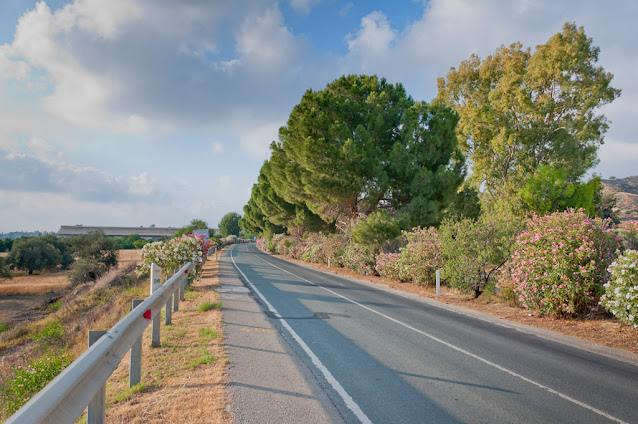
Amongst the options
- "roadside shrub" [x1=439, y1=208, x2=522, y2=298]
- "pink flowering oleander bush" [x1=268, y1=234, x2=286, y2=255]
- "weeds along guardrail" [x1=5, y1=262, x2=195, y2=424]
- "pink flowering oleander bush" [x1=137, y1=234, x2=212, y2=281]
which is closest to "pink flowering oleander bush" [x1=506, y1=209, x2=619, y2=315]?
"roadside shrub" [x1=439, y1=208, x2=522, y2=298]

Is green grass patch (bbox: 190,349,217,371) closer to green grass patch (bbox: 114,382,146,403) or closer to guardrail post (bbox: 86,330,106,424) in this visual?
green grass patch (bbox: 114,382,146,403)

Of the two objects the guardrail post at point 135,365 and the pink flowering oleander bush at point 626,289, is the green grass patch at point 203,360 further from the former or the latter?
the pink flowering oleander bush at point 626,289

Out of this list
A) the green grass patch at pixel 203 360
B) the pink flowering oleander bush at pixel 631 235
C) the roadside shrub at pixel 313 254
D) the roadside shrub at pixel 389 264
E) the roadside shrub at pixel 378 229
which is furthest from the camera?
the roadside shrub at pixel 313 254

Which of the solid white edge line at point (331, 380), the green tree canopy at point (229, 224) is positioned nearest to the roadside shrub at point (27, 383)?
the solid white edge line at point (331, 380)

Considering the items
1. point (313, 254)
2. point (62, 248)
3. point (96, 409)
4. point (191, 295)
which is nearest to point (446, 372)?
point (96, 409)

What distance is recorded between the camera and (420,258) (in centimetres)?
1581

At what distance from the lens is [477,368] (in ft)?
18.8

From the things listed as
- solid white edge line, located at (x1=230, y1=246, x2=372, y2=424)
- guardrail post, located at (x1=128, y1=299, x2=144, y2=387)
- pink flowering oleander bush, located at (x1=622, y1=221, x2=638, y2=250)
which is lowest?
solid white edge line, located at (x1=230, y1=246, x2=372, y2=424)

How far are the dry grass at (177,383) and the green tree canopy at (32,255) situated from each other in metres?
36.8

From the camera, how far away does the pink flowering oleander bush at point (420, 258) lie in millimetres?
15492

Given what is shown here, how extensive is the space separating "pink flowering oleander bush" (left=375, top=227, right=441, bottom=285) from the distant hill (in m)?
44.2

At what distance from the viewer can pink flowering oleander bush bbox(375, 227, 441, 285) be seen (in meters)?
15.5

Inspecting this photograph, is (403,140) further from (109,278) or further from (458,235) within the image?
(109,278)

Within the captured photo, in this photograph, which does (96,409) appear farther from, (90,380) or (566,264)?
(566,264)
